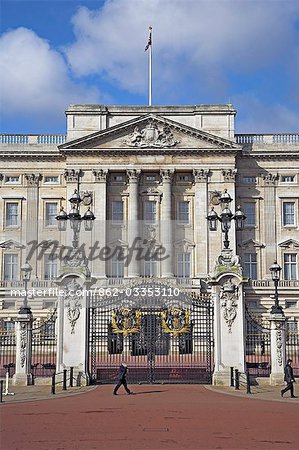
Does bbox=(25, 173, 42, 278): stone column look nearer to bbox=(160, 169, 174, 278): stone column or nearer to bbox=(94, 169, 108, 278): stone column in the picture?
bbox=(94, 169, 108, 278): stone column

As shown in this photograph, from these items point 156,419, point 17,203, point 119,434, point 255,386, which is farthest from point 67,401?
point 17,203

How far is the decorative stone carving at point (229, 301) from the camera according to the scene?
27.4 metres

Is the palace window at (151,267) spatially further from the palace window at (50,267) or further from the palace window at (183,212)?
the palace window at (50,267)

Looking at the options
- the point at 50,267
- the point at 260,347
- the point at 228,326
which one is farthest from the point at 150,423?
the point at 50,267

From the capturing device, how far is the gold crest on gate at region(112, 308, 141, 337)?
30.2 m

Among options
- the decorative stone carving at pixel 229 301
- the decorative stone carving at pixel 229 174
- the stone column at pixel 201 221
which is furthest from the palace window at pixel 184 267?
the decorative stone carving at pixel 229 301

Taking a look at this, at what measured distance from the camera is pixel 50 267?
6166cm

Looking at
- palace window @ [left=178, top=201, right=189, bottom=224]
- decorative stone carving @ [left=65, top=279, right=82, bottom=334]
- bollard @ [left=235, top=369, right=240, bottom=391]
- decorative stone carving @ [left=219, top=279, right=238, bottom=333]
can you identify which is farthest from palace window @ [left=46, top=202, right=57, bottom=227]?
bollard @ [left=235, top=369, right=240, bottom=391]

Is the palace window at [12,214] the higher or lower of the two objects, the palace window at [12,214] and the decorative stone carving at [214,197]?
the lower

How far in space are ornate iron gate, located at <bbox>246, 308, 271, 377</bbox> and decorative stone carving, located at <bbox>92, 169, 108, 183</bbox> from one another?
21.9 meters

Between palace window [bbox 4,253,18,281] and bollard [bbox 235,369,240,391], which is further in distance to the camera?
palace window [bbox 4,253,18,281]

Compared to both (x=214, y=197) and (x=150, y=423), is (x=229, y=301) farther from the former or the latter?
(x=214, y=197)

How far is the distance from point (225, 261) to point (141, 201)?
3388 centimetres

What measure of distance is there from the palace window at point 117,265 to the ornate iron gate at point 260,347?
18.5 m
